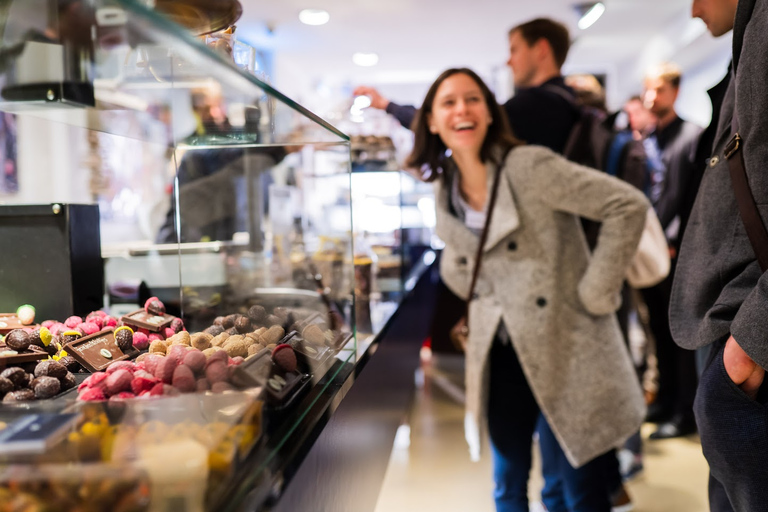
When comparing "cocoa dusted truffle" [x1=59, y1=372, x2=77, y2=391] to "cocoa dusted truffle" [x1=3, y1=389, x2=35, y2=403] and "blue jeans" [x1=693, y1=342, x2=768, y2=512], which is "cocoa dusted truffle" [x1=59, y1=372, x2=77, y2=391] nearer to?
"cocoa dusted truffle" [x1=3, y1=389, x2=35, y2=403]

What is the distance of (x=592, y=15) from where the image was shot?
5781mm

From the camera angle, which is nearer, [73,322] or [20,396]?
[20,396]

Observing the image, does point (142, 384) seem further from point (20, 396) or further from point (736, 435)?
point (736, 435)

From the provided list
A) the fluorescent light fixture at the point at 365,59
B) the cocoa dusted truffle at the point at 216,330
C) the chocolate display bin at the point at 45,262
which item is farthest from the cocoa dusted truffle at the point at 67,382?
the fluorescent light fixture at the point at 365,59

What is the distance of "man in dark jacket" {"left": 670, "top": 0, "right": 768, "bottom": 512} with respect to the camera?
1.01 metres

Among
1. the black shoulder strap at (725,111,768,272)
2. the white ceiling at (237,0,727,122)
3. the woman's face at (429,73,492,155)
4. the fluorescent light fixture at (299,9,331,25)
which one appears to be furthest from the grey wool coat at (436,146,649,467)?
the fluorescent light fixture at (299,9,331,25)

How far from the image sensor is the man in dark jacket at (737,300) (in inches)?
39.6

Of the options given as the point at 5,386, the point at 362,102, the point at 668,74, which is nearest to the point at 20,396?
the point at 5,386

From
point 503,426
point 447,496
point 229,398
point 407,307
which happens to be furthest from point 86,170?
point 229,398

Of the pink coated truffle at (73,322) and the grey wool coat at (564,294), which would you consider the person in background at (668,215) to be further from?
the pink coated truffle at (73,322)

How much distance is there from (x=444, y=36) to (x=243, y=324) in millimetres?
6276

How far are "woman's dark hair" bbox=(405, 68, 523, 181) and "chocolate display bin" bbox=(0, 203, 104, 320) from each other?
1.03 m

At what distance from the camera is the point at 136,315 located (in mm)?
1321

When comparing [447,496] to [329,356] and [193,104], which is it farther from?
[193,104]
